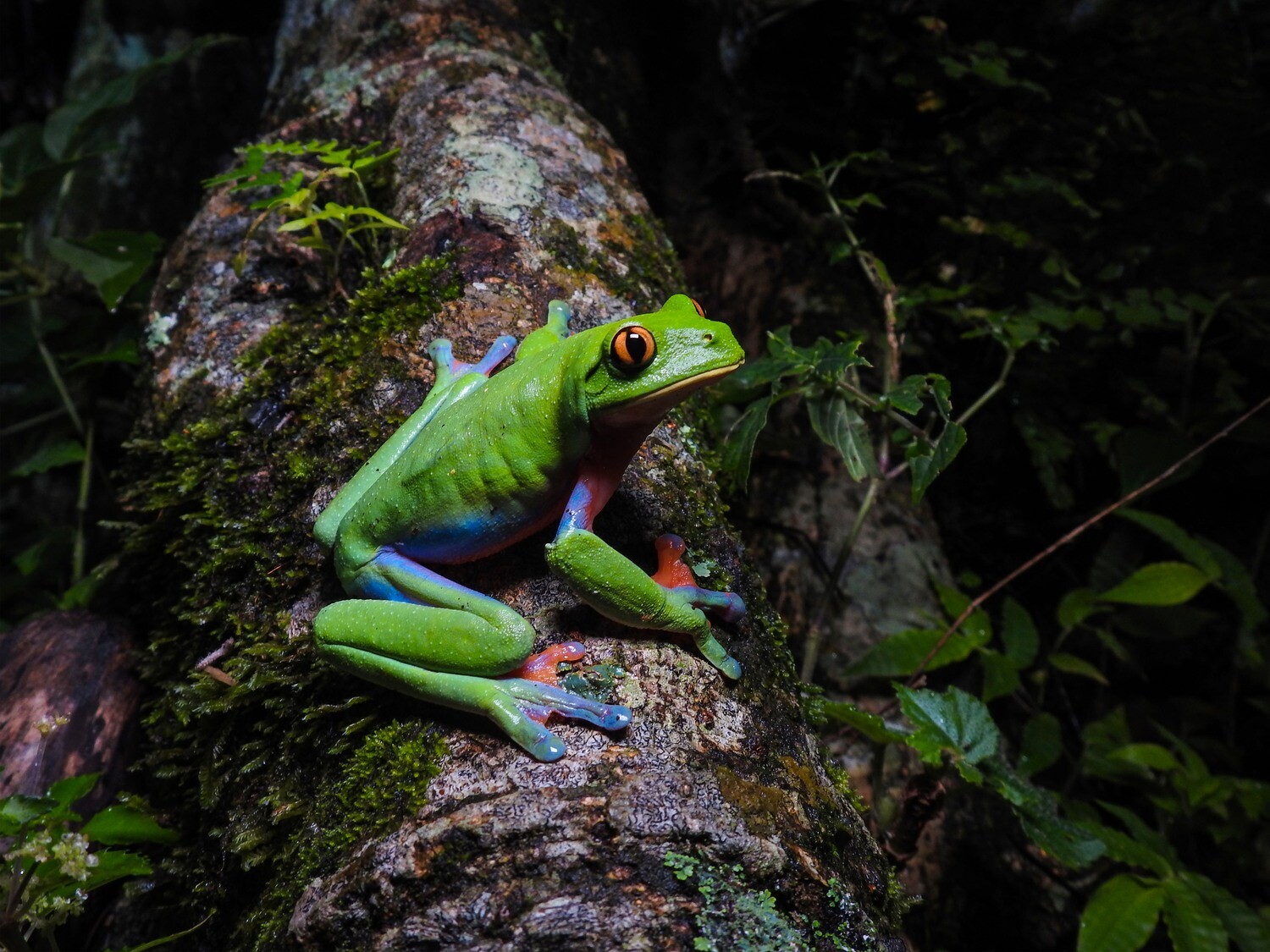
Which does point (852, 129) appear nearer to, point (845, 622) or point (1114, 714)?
point (845, 622)

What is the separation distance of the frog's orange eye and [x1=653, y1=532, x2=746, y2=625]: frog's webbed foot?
20.4 inches

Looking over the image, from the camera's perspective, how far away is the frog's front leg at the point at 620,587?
6.12ft

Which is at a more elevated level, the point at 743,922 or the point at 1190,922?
the point at 743,922

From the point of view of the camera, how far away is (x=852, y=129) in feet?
14.7

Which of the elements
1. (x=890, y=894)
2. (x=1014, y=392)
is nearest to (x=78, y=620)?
(x=890, y=894)

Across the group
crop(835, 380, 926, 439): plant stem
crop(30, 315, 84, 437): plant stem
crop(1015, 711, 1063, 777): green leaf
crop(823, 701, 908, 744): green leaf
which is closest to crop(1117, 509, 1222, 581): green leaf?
crop(1015, 711, 1063, 777): green leaf

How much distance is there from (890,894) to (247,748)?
→ 167 cm

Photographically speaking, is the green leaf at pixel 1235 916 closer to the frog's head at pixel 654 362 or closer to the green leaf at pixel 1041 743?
the green leaf at pixel 1041 743

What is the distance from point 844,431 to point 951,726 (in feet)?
3.19

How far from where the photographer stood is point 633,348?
6.08 ft

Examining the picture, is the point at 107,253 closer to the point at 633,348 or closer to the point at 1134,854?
the point at 633,348

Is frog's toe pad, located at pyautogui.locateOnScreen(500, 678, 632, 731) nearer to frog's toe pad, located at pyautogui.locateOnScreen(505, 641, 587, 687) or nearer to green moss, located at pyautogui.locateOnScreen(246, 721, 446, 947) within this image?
frog's toe pad, located at pyautogui.locateOnScreen(505, 641, 587, 687)

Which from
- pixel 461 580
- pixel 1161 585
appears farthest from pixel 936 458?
pixel 1161 585

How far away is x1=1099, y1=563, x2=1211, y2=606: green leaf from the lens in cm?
358
